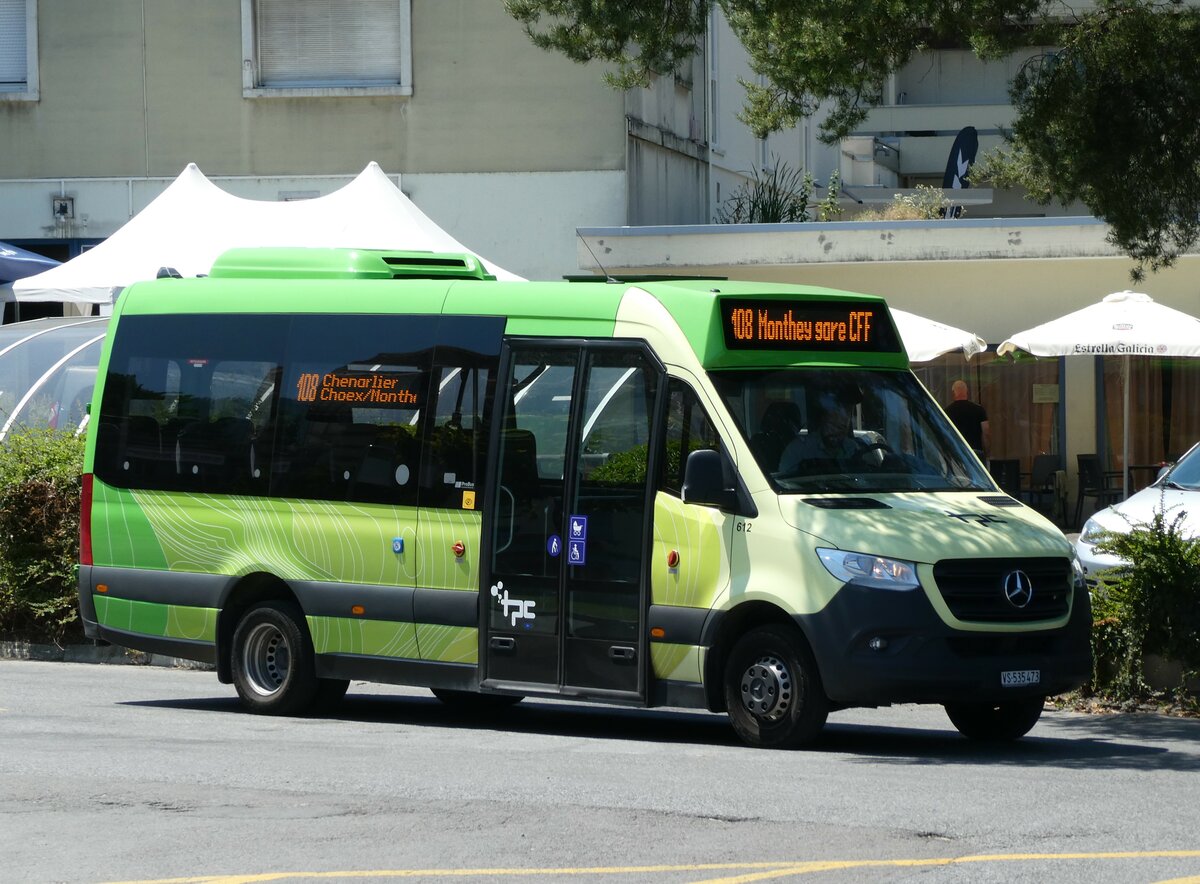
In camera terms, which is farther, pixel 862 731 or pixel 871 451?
pixel 862 731

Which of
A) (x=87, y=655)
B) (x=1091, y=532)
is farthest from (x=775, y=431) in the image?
(x=87, y=655)

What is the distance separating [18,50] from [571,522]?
63.3 feet

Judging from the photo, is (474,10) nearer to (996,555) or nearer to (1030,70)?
(1030,70)

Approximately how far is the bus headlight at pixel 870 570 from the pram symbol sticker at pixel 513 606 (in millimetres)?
1981

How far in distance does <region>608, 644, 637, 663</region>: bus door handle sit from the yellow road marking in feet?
11.7

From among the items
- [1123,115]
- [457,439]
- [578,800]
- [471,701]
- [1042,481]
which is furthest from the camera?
[1042,481]

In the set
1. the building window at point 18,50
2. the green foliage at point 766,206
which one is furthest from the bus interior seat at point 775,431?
the building window at point 18,50

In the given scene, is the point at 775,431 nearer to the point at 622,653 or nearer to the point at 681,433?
the point at 681,433

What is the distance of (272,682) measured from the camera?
1268 centimetres

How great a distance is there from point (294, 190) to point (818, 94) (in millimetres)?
14600

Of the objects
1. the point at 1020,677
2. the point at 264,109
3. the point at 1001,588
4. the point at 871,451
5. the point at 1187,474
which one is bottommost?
the point at 1020,677

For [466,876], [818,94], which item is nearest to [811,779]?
[466,876]

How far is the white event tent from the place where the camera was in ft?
67.0

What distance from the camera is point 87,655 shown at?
16469 millimetres
